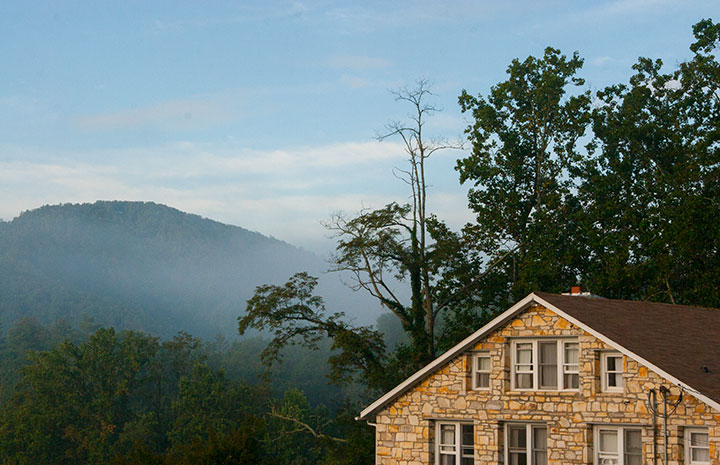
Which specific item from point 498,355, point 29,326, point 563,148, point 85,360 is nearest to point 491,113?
point 563,148

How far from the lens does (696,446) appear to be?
24.7 m

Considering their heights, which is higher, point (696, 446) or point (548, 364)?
point (548, 364)

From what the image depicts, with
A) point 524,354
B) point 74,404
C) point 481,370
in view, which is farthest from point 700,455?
point 74,404

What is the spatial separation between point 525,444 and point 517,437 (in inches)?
13.7

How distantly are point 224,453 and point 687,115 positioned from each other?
34.4 meters

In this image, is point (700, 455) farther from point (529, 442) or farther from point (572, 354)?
point (529, 442)

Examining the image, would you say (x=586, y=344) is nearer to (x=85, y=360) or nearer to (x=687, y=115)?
(x=687, y=115)

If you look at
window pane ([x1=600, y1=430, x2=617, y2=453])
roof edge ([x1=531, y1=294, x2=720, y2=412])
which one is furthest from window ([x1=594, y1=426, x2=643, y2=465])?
roof edge ([x1=531, y1=294, x2=720, y2=412])

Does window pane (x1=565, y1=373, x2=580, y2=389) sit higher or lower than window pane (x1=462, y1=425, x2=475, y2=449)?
higher

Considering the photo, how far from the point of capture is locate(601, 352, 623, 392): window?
2634 centimetres

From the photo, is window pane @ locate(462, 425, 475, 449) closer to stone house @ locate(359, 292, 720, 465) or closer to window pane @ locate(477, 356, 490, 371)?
stone house @ locate(359, 292, 720, 465)

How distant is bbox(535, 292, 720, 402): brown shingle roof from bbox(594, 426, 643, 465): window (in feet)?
7.28

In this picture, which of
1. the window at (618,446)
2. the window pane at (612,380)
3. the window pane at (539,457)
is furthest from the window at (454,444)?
the window pane at (612,380)

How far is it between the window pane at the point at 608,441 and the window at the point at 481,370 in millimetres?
3918
